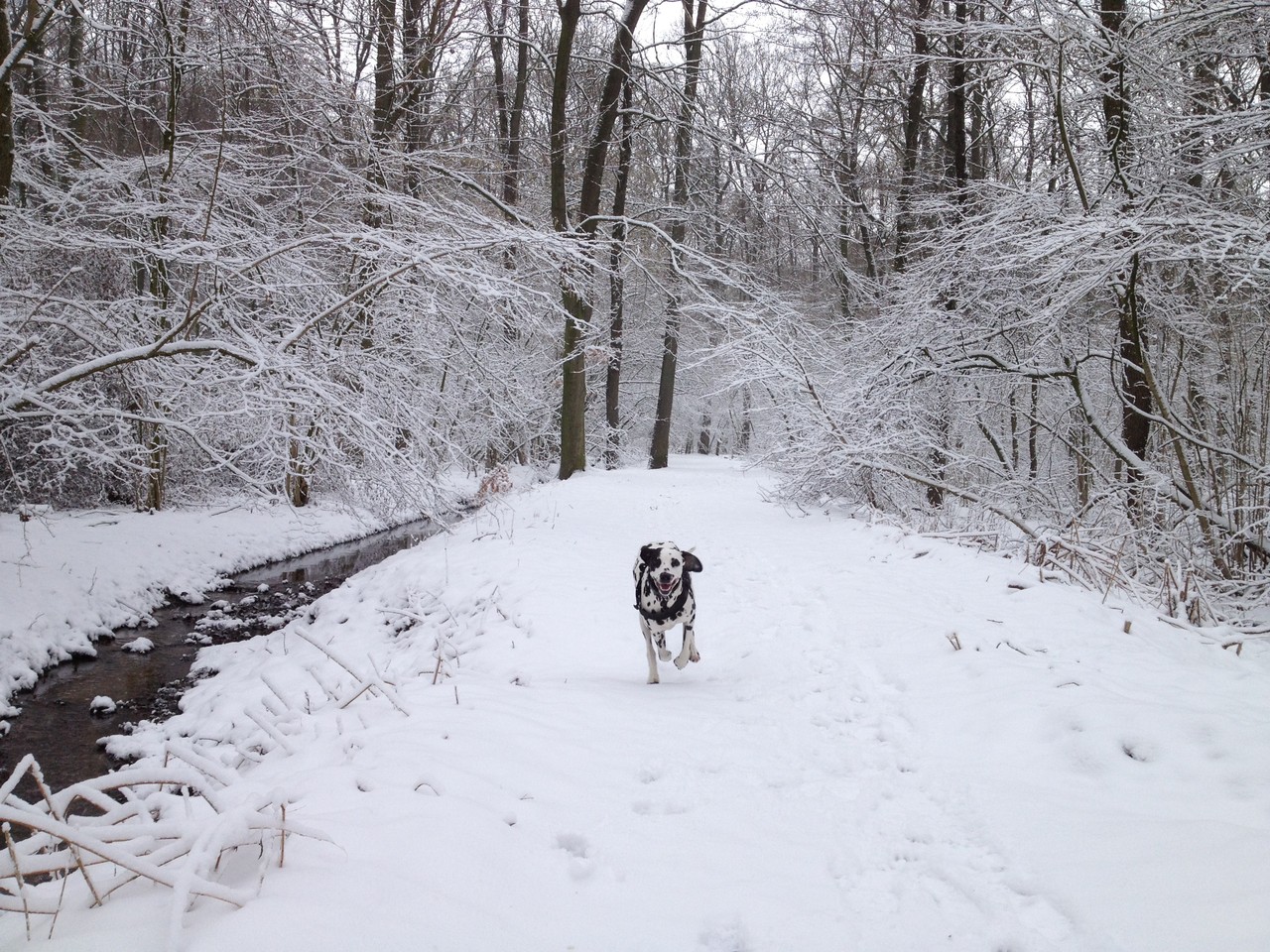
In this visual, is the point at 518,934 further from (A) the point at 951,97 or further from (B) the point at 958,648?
(A) the point at 951,97

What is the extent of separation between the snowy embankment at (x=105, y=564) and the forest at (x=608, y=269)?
0.82 metres

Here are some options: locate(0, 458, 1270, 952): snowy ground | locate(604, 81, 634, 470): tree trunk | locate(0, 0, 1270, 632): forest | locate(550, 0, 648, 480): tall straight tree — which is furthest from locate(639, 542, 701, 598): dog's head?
locate(604, 81, 634, 470): tree trunk

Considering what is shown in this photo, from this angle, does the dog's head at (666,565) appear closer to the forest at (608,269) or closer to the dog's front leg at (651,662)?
the dog's front leg at (651,662)

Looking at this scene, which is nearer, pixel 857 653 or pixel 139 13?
pixel 857 653

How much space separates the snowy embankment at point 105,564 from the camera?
6711 mm

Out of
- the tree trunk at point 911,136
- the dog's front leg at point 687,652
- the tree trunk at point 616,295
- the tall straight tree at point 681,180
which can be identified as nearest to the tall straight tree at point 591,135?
the tree trunk at point 616,295

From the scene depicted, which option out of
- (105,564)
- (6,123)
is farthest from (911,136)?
(105,564)

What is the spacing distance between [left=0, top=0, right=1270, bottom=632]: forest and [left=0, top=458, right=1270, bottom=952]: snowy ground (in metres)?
1.98

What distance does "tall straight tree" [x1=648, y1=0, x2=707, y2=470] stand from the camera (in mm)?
12477

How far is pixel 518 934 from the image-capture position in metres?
2.13

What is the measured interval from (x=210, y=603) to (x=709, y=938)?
28.7ft

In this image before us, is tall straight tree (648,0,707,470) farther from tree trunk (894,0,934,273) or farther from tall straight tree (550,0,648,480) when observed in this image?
tree trunk (894,0,934,273)

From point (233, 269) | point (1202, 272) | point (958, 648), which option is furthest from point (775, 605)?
point (1202, 272)

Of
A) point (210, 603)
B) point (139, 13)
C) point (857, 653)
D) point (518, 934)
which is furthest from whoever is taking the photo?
point (210, 603)
